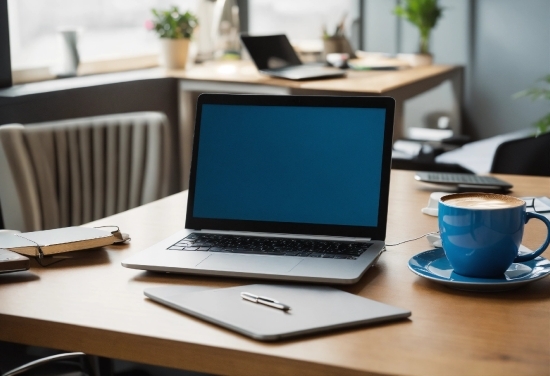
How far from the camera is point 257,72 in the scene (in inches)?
122

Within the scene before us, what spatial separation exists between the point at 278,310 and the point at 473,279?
26cm

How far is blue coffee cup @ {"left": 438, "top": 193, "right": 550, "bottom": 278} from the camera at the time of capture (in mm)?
924

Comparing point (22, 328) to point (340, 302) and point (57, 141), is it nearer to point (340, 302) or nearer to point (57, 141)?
point (340, 302)

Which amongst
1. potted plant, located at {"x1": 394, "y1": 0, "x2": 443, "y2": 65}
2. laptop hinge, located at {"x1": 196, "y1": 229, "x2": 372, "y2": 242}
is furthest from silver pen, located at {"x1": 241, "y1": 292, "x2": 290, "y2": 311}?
potted plant, located at {"x1": 394, "y1": 0, "x2": 443, "y2": 65}

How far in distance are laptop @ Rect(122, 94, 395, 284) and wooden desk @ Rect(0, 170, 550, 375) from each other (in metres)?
0.07

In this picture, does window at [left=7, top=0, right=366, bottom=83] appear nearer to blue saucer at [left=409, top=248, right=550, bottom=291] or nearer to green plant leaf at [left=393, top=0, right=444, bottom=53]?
green plant leaf at [left=393, top=0, right=444, bottom=53]

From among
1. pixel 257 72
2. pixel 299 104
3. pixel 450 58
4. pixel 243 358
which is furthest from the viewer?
pixel 450 58

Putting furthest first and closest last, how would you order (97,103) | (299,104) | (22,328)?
(97,103) < (299,104) < (22,328)

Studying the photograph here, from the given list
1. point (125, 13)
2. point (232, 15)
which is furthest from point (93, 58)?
point (232, 15)

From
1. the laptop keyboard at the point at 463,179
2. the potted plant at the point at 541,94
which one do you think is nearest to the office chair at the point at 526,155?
the potted plant at the point at 541,94

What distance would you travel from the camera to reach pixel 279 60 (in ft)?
9.99

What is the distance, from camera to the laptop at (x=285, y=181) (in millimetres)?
1102

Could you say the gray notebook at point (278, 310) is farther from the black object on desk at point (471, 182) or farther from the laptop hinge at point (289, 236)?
the black object on desk at point (471, 182)

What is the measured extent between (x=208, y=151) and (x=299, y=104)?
0.54ft
